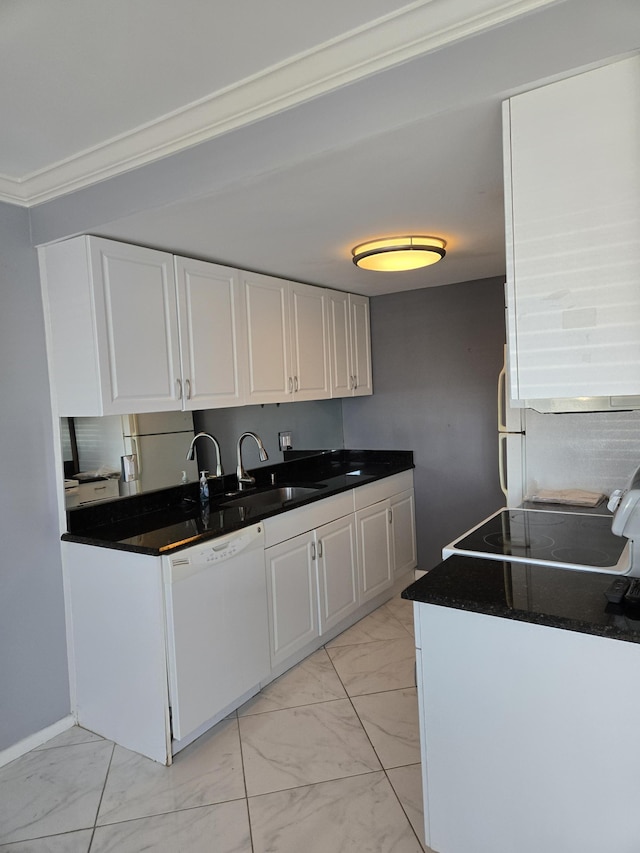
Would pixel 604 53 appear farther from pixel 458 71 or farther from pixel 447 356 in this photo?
pixel 447 356

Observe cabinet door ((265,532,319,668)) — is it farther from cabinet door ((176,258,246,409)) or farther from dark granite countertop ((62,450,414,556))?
cabinet door ((176,258,246,409))

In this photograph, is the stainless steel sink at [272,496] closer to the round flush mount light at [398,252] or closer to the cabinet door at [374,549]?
the cabinet door at [374,549]

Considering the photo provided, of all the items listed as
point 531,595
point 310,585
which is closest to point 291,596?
point 310,585

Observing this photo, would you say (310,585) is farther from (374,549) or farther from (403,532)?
(403,532)

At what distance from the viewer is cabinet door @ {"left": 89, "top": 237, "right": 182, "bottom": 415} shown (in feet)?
7.65

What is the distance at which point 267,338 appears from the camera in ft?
10.6

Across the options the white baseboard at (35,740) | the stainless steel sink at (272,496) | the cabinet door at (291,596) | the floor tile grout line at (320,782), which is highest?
the stainless steel sink at (272,496)

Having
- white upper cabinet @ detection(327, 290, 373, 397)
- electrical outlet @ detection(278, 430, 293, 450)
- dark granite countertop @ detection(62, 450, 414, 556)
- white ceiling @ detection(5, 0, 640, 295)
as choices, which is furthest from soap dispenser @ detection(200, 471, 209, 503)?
white ceiling @ detection(5, 0, 640, 295)

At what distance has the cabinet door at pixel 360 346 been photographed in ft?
13.4

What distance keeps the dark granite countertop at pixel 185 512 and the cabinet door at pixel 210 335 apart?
55 centimetres

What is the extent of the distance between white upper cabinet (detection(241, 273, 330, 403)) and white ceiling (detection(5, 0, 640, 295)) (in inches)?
29.4

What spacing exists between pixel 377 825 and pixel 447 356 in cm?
286

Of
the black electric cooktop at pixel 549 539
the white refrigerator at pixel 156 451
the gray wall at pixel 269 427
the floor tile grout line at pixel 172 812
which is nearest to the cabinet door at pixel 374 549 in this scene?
the gray wall at pixel 269 427

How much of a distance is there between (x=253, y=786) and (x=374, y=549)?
1747 millimetres
